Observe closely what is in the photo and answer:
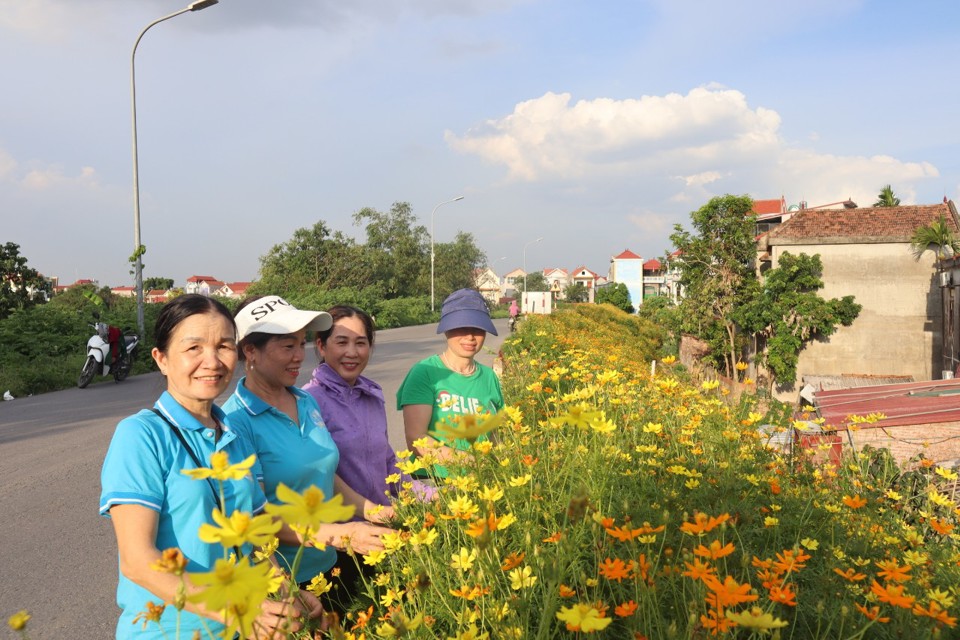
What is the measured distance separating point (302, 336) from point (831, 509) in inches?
69.3

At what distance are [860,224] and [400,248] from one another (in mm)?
40796

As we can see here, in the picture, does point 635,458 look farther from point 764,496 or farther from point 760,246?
point 760,246

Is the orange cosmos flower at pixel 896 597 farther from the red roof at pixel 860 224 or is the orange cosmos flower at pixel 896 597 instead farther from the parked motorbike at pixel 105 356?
the red roof at pixel 860 224

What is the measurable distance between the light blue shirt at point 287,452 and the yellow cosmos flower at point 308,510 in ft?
4.80

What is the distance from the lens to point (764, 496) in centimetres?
224

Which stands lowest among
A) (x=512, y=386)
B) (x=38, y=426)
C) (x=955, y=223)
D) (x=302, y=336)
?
(x=38, y=426)

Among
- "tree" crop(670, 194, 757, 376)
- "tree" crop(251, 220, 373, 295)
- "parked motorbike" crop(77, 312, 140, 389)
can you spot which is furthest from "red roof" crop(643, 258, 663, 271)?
"parked motorbike" crop(77, 312, 140, 389)

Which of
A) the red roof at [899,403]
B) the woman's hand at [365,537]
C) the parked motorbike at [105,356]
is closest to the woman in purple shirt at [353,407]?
the woman's hand at [365,537]

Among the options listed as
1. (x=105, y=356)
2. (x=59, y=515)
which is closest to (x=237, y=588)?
(x=59, y=515)

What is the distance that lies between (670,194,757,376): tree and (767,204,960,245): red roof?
1.93 m

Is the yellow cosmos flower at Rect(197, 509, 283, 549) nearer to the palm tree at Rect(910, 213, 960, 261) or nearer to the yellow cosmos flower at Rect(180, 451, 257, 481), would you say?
the yellow cosmos flower at Rect(180, 451, 257, 481)

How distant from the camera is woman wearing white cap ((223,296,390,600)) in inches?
85.7

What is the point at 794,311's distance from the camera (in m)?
19.1

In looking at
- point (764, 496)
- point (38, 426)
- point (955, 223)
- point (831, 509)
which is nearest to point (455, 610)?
point (831, 509)
